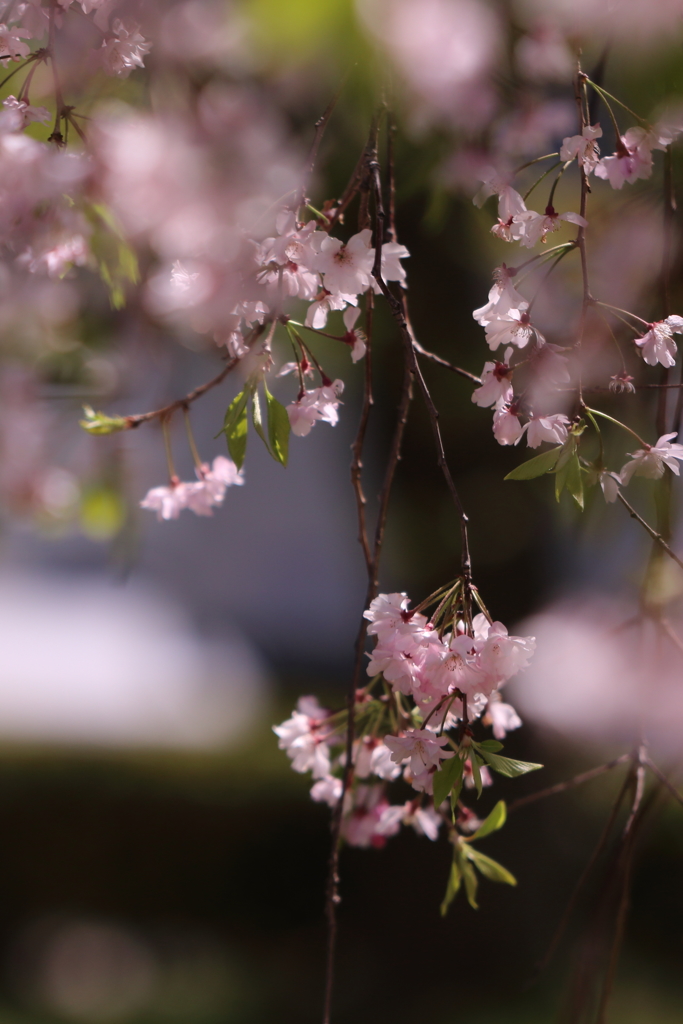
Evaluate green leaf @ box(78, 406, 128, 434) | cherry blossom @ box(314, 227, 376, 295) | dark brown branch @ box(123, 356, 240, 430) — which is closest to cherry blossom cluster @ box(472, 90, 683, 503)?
cherry blossom @ box(314, 227, 376, 295)

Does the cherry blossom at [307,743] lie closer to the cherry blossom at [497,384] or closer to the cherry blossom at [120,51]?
the cherry blossom at [497,384]

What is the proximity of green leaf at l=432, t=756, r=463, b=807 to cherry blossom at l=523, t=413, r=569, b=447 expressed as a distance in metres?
0.28

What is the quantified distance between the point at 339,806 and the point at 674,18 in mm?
770

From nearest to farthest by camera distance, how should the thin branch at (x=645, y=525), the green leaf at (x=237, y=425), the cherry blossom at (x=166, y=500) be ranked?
the thin branch at (x=645, y=525) → the green leaf at (x=237, y=425) → the cherry blossom at (x=166, y=500)

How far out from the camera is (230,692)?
22.1 feet

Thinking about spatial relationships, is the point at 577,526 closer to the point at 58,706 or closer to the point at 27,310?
the point at 27,310

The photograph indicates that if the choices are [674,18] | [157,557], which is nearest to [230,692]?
[157,557]

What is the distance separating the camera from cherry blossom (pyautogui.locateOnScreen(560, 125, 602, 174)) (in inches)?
29.6

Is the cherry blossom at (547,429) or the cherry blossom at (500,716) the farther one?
the cherry blossom at (500,716)

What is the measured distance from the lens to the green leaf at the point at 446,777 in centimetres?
66

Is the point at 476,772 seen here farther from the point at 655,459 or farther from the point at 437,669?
the point at 655,459

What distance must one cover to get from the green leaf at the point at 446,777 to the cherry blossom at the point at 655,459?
0.30 metres

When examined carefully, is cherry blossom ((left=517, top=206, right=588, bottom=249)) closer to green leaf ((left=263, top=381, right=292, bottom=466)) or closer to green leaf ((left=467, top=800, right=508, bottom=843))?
green leaf ((left=263, top=381, right=292, bottom=466))

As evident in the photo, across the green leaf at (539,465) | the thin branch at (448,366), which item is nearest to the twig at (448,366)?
the thin branch at (448,366)
